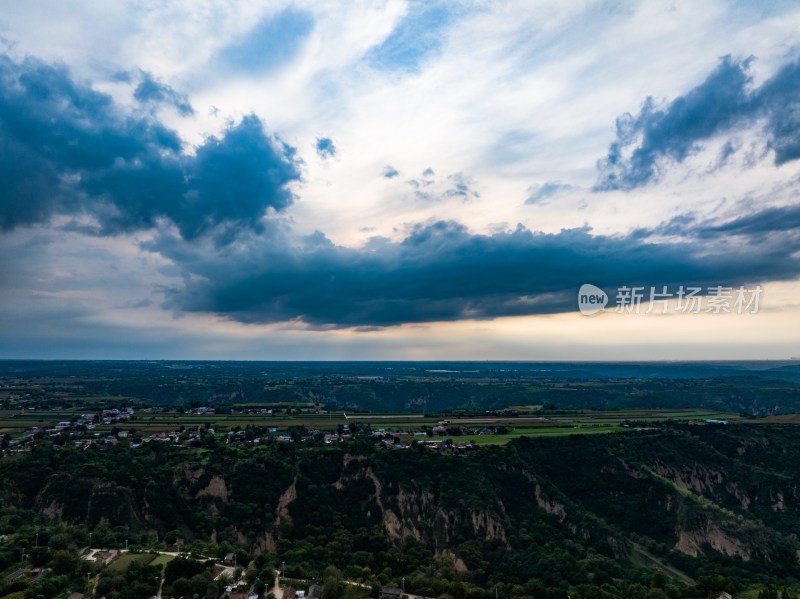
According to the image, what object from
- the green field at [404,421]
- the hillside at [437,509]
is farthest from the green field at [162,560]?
the green field at [404,421]

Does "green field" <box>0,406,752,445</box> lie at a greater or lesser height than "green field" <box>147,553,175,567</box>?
greater

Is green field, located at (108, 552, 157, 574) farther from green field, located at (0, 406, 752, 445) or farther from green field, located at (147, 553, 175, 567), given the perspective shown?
green field, located at (0, 406, 752, 445)

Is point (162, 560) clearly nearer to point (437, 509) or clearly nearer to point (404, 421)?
point (437, 509)

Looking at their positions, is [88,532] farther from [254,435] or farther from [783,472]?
[783,472]

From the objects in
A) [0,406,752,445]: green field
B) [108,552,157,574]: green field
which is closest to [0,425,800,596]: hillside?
[108,552,157,574]: green field

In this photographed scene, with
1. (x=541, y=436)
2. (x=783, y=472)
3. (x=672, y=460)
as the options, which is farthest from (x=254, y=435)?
(x=783, y=472)

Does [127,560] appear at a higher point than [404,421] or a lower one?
lower

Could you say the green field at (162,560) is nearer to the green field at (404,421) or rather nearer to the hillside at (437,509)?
the hillside at (437,509)

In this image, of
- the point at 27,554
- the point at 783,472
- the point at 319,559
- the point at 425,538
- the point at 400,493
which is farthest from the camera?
the point at 783,472

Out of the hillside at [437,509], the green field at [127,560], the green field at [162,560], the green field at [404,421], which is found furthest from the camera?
the green field at [404,421]

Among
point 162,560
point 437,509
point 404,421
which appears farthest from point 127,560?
point 404,421

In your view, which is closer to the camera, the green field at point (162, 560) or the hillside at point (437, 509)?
the green field at point (162, 560)
